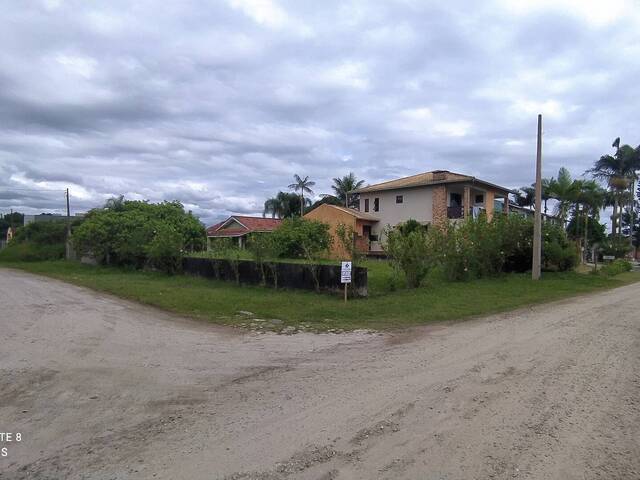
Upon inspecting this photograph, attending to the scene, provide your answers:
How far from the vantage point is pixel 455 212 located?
35.8 meters

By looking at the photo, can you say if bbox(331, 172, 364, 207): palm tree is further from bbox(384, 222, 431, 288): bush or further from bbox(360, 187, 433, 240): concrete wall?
bbox(384, 222, 431, 288): bush

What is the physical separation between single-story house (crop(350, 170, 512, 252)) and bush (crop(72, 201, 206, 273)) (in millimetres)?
14275

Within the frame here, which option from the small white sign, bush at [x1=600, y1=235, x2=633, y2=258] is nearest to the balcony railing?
bush at [x1=600, y1=235, x2=633, y2=258]

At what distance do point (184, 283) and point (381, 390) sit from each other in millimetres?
16244

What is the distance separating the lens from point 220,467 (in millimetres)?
3758

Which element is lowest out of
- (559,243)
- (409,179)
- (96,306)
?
(96,306)

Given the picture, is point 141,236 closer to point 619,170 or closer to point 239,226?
point 239,226

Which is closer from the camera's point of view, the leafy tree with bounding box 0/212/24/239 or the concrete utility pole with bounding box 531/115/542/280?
the concrete utility pole with bounding box 531/115/542/280

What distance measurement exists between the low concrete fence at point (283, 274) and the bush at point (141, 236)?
2.58 meters

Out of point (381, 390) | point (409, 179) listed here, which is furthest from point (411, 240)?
point (409, 179)

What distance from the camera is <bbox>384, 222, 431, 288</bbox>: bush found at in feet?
54.5

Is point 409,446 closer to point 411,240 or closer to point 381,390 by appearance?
point 381,390

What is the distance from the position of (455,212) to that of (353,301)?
23.6 m

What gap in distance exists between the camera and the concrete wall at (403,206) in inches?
1462
